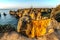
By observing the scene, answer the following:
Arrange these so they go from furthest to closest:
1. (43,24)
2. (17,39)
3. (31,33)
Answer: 1. (43,24)
2. (31,33)
3. (17,39)

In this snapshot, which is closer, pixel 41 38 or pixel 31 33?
pixel 41 38

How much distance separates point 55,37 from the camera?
7852 mm

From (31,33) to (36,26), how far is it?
56cm

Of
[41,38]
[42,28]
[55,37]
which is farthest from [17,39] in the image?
[42,28]

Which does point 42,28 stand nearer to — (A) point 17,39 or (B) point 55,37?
(B) point 55,37

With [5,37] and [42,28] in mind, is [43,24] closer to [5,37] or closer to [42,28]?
[42,28]

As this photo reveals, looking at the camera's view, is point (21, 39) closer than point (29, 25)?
Yes

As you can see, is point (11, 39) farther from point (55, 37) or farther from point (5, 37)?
point (55, 37)

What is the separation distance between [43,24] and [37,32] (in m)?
0.83

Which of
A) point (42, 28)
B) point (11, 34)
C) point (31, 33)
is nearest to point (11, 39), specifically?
point (11, 34)

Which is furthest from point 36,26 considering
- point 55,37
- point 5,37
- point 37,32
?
point 5,37

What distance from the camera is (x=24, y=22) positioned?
979cm

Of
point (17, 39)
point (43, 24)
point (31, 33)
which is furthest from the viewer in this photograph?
point (43, 24)

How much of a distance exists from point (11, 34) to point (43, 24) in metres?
A: 2.99
